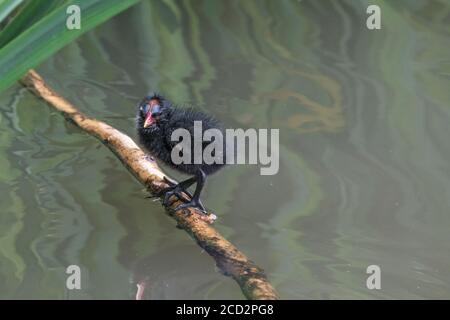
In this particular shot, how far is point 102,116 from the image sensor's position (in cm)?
352

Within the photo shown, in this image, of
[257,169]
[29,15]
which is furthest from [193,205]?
[29,15]

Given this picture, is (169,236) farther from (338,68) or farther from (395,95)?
(338,68)

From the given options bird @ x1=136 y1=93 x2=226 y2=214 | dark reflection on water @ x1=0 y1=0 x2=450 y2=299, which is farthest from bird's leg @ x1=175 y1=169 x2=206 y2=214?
dark reflection on water @ x1=0 y1=0 x2=450 y2=299

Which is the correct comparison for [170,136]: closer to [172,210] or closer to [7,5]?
[172,210]

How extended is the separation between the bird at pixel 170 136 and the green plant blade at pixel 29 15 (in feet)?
3.82

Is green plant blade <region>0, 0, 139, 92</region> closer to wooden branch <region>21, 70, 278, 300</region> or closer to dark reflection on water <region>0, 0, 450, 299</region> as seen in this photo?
wooden branch <region>21, 70, 278, 300</region>

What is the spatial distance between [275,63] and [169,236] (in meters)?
2.08

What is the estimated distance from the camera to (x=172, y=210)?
243cm

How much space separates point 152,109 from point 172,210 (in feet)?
1.19

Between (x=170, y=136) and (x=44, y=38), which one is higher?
(x=170, y=136)

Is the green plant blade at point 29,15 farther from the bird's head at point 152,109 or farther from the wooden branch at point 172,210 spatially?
the bird's head at point 152,109

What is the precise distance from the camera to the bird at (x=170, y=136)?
8.02 ft

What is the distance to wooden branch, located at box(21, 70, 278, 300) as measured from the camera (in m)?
1.93

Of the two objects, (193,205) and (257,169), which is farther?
(257,169)
